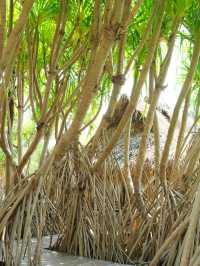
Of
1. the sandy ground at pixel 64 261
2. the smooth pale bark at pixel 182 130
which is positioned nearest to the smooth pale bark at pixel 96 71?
the sandy ground at pixel 64 261

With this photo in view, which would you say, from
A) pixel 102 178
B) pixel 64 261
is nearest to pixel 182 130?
pixel 102 178

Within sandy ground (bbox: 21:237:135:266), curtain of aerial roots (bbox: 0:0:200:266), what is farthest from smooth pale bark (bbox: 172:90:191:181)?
sandy ground (bbox: 21:237:135:266)

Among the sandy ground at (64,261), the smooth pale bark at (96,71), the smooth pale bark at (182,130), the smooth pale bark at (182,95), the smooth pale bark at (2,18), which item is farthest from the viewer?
the smooth pale bark at (182,130)

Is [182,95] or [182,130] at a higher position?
[182,95]

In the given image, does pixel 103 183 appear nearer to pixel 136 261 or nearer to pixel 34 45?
pixel 136 261

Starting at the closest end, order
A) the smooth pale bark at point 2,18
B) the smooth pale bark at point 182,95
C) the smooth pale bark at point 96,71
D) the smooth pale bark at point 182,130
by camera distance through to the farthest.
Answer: the smooth pale bark at point 2,18 < the smooth pale bark at point 96,71 < the smooth pale bark at point 182,95 < the smooth pale bark at point 182,130

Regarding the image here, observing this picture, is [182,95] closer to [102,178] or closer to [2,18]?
[102,178]

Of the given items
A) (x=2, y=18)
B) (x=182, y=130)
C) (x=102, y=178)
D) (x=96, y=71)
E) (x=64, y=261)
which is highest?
(x=2, y=18)

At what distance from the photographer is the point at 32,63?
139 inches

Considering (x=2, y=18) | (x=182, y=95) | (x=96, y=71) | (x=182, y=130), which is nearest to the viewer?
(x=2, y=18)

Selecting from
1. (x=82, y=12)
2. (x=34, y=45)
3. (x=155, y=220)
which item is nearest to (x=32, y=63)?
(x=34, y=45)

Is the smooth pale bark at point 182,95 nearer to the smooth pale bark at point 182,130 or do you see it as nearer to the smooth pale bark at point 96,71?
the smooth pale bark at point 182,130

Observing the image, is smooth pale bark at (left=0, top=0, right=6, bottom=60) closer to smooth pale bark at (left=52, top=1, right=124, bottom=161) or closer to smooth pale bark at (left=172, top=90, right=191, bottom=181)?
smooth pale bark at (left=52, top=1, right=124, bottom=161)

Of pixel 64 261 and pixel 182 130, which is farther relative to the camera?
pixel 182 130
